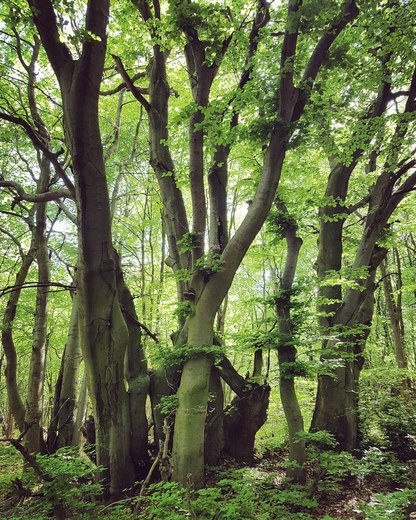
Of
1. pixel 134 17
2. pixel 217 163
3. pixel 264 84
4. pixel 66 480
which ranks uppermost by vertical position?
pixel 134 17

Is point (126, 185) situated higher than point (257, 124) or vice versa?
point (126, 185)

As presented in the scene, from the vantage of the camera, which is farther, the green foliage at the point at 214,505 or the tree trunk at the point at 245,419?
the tree trunk at the point at 245,419

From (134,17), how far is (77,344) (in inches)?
238

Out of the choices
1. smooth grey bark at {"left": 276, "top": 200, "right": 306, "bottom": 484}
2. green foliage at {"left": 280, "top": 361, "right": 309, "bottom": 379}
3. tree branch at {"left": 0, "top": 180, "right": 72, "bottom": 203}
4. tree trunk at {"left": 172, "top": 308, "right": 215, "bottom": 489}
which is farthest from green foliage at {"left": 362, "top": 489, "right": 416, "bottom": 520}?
tree branch at {"left": 0, "top": 180, "right": 72, "bottom": 203}

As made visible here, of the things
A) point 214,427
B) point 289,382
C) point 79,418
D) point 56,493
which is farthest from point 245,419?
point 56,493

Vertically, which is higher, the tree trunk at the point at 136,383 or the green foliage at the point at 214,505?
the tree trunk at the point at 136,383

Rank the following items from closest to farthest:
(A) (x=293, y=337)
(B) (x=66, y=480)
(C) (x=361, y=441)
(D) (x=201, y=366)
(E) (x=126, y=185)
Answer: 1. (B) (x=66, y=480)
2. (D) (x=201, y=366)
3. (A) (x=293, y=337)
4. (C) (x=361, y=441)
5. (E) (x=126, y=185)

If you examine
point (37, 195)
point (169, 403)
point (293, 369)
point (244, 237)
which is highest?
point (37, 195)

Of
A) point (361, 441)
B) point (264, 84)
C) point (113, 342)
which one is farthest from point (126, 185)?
point (361, 441)

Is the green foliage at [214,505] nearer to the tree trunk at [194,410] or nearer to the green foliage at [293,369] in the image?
the tree trunk at [194,410]

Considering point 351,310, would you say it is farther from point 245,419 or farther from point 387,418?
point 245,419

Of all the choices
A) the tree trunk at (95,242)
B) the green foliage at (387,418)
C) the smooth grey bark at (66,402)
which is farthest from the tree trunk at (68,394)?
the green foliage at (387,418)

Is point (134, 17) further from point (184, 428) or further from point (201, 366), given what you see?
point (184, 428)

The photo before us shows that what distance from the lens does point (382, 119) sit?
5297mm
